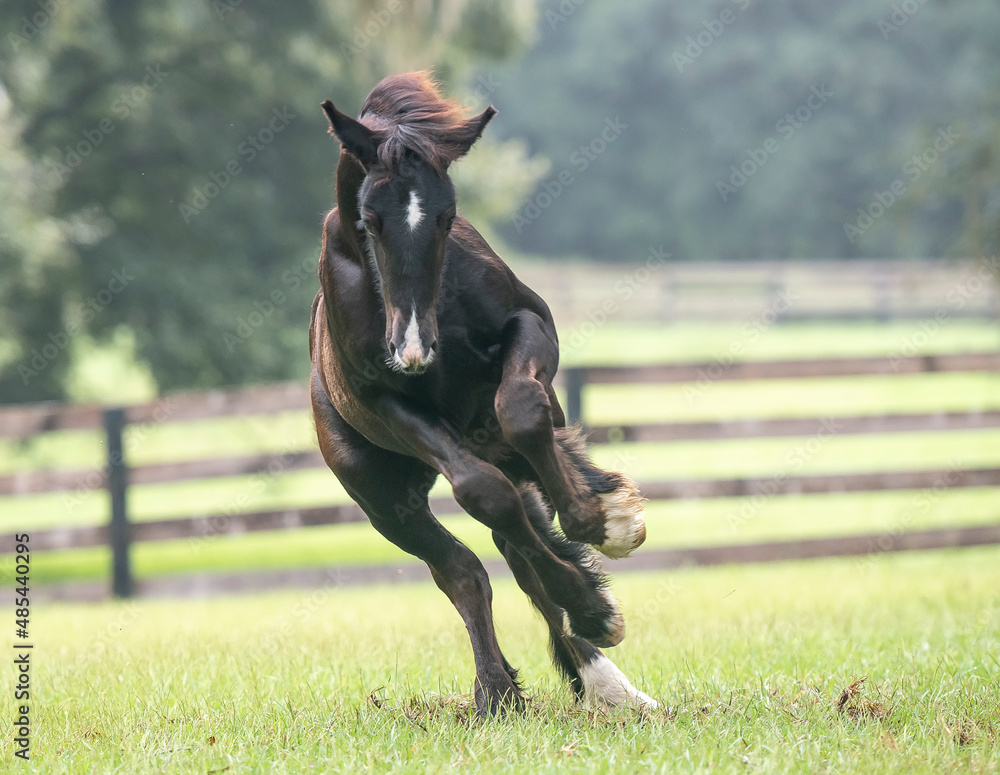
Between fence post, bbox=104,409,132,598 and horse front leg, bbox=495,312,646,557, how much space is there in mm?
5621

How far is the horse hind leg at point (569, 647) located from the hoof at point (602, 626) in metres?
0.11

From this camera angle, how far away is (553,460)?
3.21 m

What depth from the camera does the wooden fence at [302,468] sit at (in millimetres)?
8195

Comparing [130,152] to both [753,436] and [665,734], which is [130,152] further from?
[665,734]

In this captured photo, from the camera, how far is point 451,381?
3.44m

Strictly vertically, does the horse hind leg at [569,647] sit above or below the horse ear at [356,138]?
below

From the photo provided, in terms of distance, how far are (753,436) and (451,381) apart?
17.6 ft

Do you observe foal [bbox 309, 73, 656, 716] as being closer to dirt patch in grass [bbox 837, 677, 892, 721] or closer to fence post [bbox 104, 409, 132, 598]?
dirt patch in grass [bbox 837, 677, 892, 721]

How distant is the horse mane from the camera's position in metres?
3.14

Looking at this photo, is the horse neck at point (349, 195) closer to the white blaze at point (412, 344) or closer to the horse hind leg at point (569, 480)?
the white blaze at point (412, 344)

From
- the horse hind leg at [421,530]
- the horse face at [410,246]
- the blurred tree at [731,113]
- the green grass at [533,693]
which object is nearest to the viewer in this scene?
the green grass at [533,693]

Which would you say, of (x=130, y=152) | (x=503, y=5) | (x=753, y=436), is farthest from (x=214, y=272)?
(x=753, y=436)

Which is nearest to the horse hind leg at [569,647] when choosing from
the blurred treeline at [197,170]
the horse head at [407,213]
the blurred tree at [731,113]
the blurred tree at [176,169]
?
the horse head at [407,213]

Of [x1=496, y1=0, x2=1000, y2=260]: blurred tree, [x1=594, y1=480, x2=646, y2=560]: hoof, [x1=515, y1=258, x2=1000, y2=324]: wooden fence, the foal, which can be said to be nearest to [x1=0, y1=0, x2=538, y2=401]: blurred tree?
the foal
